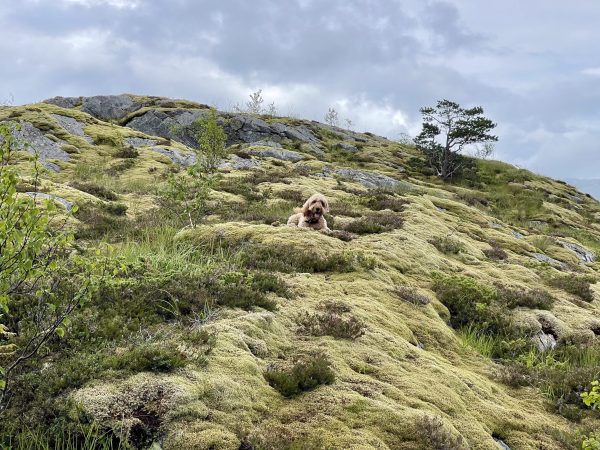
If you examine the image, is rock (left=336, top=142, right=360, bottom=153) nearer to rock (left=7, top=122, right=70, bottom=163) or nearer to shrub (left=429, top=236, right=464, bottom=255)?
rock (left=7, top=122, right=70, bottom=163)

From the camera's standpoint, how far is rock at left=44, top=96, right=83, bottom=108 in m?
76.6

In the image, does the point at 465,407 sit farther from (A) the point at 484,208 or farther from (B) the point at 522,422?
(A) the point at 484,208

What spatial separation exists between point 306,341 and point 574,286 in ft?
41.0

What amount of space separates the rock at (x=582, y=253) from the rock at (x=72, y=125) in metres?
38.6

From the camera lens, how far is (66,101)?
77.8 metres

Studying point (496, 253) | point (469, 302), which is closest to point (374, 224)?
point (469, 302)

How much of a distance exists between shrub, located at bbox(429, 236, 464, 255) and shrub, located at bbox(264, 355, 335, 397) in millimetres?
11486

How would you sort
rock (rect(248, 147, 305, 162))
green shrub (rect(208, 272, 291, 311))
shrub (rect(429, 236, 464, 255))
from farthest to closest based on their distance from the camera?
rock (rect(248, 147, 305, 162)) < shrub (rect(429, 236, 464, 255)) < green shrub (rect(208, 272, 291, 311))

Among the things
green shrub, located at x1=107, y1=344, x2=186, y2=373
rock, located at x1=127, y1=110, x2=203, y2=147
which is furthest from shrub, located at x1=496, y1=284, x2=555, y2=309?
rock, located at x1=127, y1=110, x2=203, y2=147

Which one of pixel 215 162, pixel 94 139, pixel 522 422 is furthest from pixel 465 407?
pixel 94 139

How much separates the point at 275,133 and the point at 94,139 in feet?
94.8

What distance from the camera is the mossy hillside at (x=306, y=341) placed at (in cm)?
567

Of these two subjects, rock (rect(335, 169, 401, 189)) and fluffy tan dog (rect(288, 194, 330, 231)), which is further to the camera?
rock (rect(335, 169, 401, 189))

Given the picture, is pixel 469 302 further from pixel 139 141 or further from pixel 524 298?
pixel 139 141
